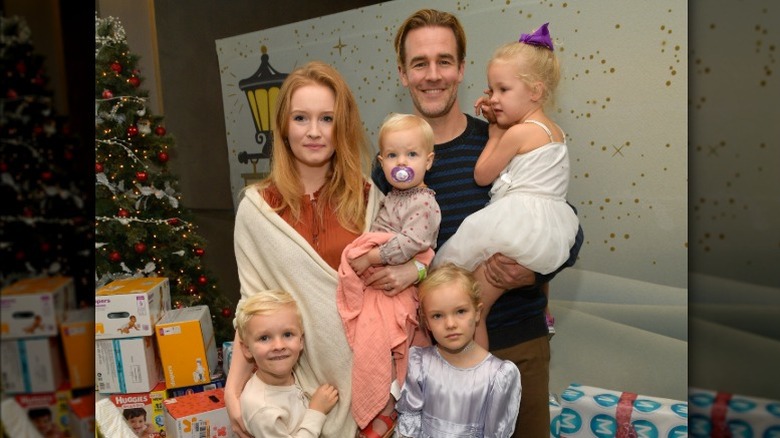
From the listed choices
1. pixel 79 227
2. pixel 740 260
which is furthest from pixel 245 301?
pixel 740 260

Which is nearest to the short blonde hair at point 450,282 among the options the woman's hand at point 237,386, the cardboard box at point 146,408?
the woman's hand at point 237,386

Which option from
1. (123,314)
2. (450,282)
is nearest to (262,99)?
(123,314)

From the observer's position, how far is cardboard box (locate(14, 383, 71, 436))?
32.9 inches

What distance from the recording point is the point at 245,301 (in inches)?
82.5

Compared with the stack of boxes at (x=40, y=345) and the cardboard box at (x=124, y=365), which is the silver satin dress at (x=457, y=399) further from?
the cardboard box at (x=124, y=365)

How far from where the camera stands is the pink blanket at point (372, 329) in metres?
2.06

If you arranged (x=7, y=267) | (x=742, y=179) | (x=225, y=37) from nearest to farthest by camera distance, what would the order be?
(x=7, y=267) → (x=742, y=179) → (x=225, y=37)

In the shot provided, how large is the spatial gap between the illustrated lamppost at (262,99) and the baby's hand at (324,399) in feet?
4.63

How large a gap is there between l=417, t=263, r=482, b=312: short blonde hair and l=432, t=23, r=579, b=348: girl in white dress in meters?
0.07

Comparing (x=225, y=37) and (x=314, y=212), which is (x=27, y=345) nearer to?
(x=314, y=212)

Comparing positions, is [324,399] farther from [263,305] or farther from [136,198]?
[136,198]

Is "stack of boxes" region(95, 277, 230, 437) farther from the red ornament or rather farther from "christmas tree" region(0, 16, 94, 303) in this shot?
"christmas tree" region(0, 16, 94, 303)

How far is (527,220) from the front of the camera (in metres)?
2.01

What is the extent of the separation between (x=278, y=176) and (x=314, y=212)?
0.60 feet
